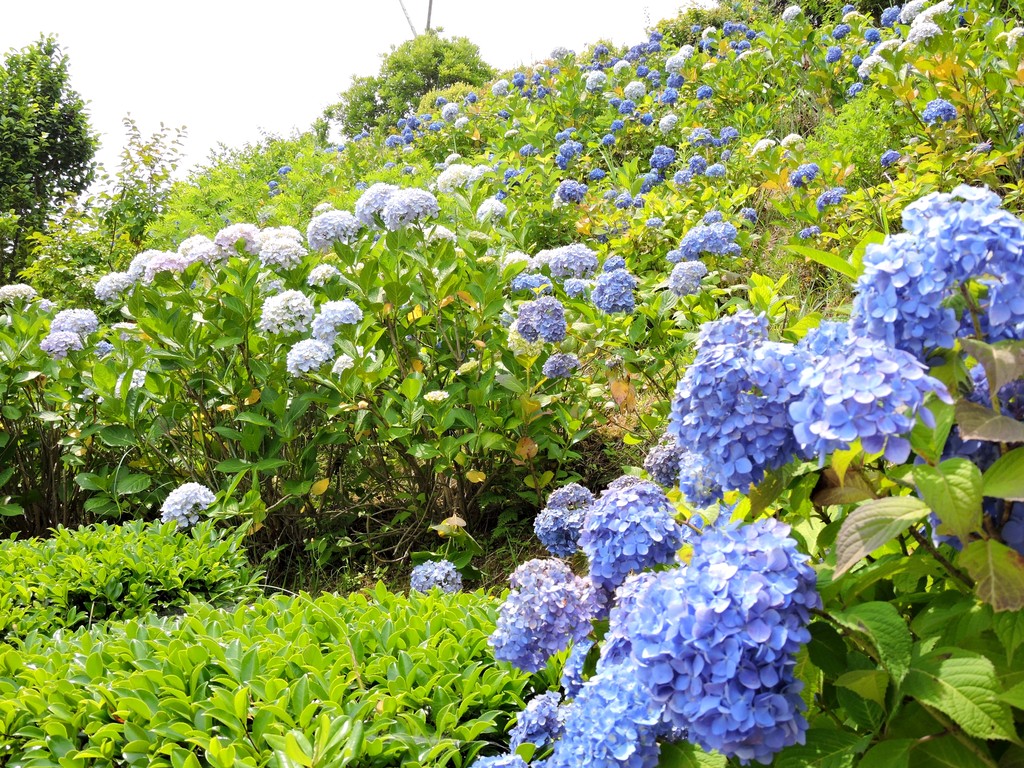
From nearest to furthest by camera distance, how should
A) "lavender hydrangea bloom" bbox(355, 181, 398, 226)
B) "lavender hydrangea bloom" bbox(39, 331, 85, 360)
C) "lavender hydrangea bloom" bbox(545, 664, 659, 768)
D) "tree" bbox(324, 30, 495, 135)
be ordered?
"lavender hydrangea bloom" bbox(545, 664, 659, 768)
"lavender hydrangea bloom" bbox(355, 181, 398, 226)
"lavender hydrangea bloom" bbox(39, 331, 85, 360)
"tree" bbox(324, 30, 495, 135)

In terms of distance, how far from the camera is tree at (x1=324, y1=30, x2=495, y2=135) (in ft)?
53.2

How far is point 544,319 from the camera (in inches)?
130

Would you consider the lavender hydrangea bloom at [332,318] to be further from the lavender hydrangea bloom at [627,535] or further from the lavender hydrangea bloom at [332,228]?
the lavender hydrangea bloom at [627,535]

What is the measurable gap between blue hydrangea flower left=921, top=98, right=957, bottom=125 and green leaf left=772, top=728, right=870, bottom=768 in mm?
4284

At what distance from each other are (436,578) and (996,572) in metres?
2.03

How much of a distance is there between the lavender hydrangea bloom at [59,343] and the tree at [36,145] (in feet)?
25.1

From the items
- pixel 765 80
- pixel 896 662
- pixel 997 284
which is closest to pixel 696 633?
pixel 896 662

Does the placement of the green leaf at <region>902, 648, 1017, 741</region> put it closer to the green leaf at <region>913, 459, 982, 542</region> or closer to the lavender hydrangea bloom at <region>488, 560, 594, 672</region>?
the green leaf at <region>913, 459, 982, 542</region>

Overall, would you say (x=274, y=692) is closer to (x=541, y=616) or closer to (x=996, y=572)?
(x=541, y=616)

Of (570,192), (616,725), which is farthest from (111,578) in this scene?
(570,192)

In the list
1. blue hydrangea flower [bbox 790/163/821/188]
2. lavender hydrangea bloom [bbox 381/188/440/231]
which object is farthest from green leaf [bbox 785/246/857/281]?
blue hydrangea flower [bbox 790/163/821/188]

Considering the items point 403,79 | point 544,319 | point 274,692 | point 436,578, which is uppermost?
point 403,79

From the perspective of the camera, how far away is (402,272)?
381cm

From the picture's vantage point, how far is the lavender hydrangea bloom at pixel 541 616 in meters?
1.57
